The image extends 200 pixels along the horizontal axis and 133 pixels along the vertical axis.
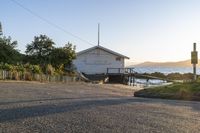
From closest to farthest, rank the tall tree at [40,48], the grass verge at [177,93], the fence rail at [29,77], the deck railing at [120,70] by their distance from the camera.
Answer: the grass verge at [177,93] < the fence rail at [29,77] < the tall tree at [40,48] < the deck railing at [120,70]

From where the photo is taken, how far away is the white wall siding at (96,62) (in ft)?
205

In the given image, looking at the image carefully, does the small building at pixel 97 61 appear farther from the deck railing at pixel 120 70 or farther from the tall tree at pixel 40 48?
the tall tree at pixel 40 48

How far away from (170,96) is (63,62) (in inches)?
1139

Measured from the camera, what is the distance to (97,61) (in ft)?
207

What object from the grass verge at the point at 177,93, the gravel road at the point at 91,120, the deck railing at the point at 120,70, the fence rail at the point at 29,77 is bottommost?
the gravel road at the point at 91,120

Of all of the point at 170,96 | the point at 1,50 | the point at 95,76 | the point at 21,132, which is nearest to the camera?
the point at 21,132

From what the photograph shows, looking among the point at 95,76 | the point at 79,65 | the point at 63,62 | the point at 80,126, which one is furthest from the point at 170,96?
the point at 79,65

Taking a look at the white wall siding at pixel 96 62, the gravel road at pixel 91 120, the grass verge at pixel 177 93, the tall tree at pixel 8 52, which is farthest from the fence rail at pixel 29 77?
the white wall siding at pixel 96 62

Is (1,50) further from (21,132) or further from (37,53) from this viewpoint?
(21,132)

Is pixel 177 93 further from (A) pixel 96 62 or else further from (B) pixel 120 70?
(A) pixel 96 62

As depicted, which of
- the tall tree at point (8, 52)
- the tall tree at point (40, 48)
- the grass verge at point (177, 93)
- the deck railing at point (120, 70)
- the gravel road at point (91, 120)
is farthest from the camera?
the deck railing at point (120, 70)

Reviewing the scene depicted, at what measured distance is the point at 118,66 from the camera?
64188mm

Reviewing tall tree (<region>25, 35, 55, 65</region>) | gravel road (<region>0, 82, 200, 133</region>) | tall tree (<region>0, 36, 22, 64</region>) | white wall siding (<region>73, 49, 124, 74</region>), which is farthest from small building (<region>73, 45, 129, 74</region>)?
gravel road (<region>0, 82, 200, 133</region>)

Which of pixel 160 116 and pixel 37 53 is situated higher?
pixel 37 53
